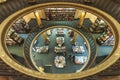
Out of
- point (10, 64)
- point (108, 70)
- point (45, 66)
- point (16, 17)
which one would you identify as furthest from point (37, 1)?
point (45, 66)

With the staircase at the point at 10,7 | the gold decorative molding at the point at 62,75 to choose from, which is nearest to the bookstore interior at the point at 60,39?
the staircase at the point at 10,7

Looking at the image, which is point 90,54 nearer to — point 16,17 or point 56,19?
point 56,19

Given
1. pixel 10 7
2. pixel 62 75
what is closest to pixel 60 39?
pixel 10 7

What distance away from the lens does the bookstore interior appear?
22139 millimetres

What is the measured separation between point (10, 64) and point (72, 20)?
1351cm

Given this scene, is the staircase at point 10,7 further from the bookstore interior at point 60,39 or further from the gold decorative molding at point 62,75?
the bookstore interior at point 60,39

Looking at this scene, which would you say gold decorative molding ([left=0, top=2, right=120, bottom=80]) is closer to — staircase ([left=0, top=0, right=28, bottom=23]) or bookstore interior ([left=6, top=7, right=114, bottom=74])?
staircase ([left=0, top=0, right=28, bottom=23])

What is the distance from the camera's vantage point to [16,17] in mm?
14172

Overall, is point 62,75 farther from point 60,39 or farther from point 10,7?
point 60,39

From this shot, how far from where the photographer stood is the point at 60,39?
2656cm

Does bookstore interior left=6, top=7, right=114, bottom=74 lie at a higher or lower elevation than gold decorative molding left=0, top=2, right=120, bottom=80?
higher

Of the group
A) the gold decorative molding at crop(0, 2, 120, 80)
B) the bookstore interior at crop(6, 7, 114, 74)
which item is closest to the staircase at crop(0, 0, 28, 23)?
the gold decorative molding at crop(0, 2, 120, 80)

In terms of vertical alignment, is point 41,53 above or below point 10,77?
above

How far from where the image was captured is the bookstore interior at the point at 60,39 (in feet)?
72.6
